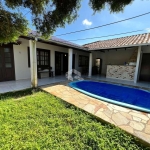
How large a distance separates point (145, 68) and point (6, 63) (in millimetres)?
11658

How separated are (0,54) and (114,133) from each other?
297 inches

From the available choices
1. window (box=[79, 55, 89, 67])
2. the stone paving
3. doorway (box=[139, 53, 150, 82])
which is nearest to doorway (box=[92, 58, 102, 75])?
window (box=[79, 55, 89, 67])

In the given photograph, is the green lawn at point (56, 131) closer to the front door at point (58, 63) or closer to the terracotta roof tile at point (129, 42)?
the terracotta roof tile at point (129, 42)

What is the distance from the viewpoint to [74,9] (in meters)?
2.63

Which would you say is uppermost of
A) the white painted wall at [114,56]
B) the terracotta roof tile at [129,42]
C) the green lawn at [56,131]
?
the terracotta roof tile at [129,42]

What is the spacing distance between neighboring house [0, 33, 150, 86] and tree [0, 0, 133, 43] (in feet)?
8.97

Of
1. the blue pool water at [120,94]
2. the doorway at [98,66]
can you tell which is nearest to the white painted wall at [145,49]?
the blue pool water at [120,94]

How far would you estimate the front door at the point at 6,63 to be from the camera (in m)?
6.23

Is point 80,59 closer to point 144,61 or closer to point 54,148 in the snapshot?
point 144,61

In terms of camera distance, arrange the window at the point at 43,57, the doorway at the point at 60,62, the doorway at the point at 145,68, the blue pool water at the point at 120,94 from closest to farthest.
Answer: the blue pool water at the point at 120,94, the window at the point at 43,57, the doorway at the point at 145,68, the doorway at the point at 60,62

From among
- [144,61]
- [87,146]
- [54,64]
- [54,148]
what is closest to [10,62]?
[54,64]

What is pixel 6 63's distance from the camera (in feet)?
21.1

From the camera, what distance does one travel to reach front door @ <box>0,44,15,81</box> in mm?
6231

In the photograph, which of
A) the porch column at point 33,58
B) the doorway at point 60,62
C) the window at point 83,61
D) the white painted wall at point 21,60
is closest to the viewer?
the porch column at point 33,58
